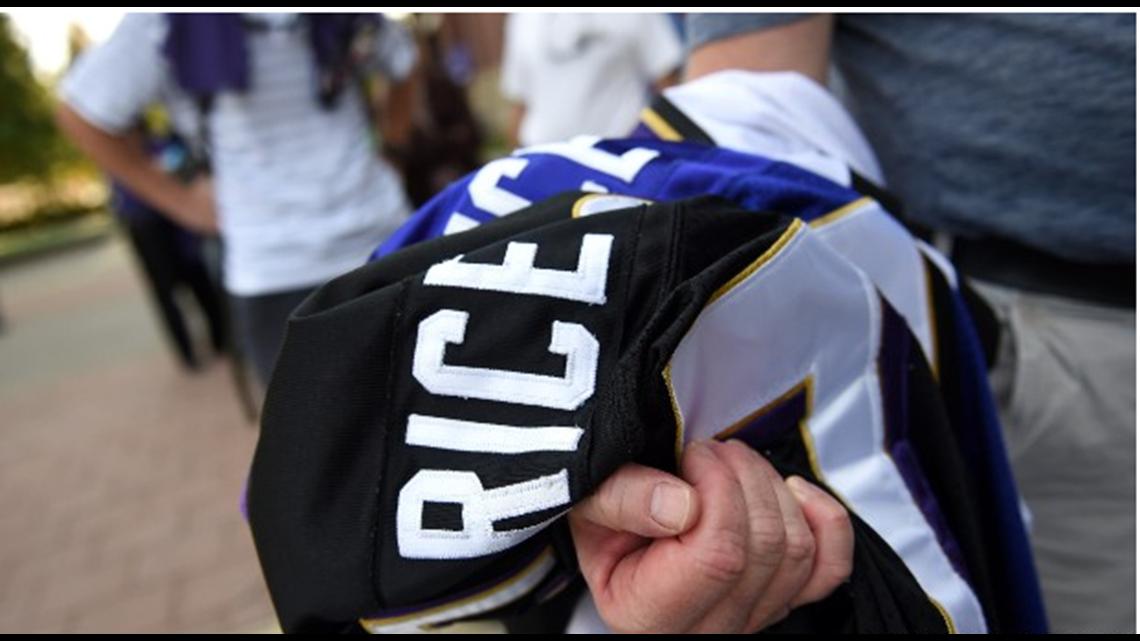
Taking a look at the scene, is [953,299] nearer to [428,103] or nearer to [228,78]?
[228,78]

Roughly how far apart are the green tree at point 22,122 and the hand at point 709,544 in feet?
60.4

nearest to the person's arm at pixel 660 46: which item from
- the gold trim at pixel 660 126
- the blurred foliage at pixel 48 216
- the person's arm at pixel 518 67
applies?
the person's arm at pixel 518 67

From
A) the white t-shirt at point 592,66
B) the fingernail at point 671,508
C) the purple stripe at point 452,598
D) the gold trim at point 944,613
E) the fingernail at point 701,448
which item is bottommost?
the white t-shirt at point 592,66

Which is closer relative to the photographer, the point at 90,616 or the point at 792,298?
the point at 792,298

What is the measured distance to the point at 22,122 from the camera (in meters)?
15.7

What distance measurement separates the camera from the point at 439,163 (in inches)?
176

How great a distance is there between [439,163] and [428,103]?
1124mm

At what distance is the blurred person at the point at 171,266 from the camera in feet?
14.2

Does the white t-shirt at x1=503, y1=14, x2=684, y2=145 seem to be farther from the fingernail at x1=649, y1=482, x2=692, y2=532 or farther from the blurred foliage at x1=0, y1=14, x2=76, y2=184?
the blurred foliage at x1=0, y1=14, x2=76, y2=184

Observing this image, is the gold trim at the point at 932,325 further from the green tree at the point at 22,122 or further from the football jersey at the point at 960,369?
the green tree at the point at 22,122

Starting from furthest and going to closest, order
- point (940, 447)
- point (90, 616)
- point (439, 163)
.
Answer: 1. point (439, 163)
2. point (90, 616)
3. point (940, 447)

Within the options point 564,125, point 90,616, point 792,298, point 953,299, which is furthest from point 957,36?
point 90,616

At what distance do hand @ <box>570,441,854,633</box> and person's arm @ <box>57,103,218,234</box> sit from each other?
1747 mm

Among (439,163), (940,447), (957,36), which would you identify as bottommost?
(439,163)
